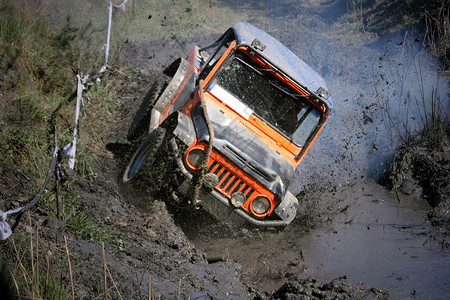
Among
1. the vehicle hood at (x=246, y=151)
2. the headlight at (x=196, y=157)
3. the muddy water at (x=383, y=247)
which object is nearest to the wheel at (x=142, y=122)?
the vehicle hood at (x=246, y=151)

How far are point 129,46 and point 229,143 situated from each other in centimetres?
619

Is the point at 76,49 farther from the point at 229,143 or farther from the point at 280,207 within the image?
the point at 280,207

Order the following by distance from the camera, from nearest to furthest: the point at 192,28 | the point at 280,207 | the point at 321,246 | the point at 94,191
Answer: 1. the point at 94,191
2. the point at 280,207
3. the point at 321,246
4. the point at 192,28

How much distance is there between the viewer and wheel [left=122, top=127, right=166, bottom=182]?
17.4ft

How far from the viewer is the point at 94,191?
521cm

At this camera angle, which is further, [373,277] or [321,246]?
[321,246]

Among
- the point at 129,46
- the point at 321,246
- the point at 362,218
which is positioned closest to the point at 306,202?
the point at 362,218

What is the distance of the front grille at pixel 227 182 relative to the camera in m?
5.39

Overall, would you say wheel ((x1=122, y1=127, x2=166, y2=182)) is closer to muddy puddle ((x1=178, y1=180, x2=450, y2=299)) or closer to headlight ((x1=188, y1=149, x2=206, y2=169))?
headlight ((x1=188, y1=149, x2=206, y2=169))

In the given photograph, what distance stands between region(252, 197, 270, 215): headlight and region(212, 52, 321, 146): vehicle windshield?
1.12 meters

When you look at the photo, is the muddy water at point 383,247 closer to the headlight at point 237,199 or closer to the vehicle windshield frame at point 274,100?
the headlight at point 237,199

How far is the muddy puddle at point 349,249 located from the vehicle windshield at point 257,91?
5.06ft

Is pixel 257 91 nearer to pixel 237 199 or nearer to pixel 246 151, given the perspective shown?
pixel 246 151

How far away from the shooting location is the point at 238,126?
580 centimetres
